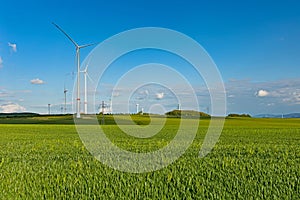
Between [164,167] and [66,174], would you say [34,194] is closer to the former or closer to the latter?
[66,174]

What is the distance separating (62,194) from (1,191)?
58.7 inches

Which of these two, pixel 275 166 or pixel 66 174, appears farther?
pixel 275 166

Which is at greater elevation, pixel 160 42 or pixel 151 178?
pixel 160 42

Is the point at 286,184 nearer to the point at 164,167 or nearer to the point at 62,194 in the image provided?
the point at 164,167

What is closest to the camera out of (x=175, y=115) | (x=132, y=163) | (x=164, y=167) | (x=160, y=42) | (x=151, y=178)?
(x=151, y=178)

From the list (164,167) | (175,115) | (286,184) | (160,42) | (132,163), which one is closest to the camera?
(286,184)

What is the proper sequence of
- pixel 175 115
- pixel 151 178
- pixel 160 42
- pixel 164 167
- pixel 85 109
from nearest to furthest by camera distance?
pixel 151 178 < pixel 164 167 < pixel 160 42 < pixel 85 109 < pixel 175 115

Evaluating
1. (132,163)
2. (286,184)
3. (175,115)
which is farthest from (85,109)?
(286,184)

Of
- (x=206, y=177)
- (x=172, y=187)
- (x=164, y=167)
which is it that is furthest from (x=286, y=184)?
(x=164, y=167)

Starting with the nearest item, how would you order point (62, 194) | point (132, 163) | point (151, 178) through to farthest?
point (62, 194) < point (151, 178) < point (132, 163)

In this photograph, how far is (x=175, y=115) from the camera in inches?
3172

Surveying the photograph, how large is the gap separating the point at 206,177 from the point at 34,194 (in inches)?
156

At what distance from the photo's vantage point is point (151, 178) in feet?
28.0

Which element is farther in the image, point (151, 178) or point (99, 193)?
point (151, 178)
